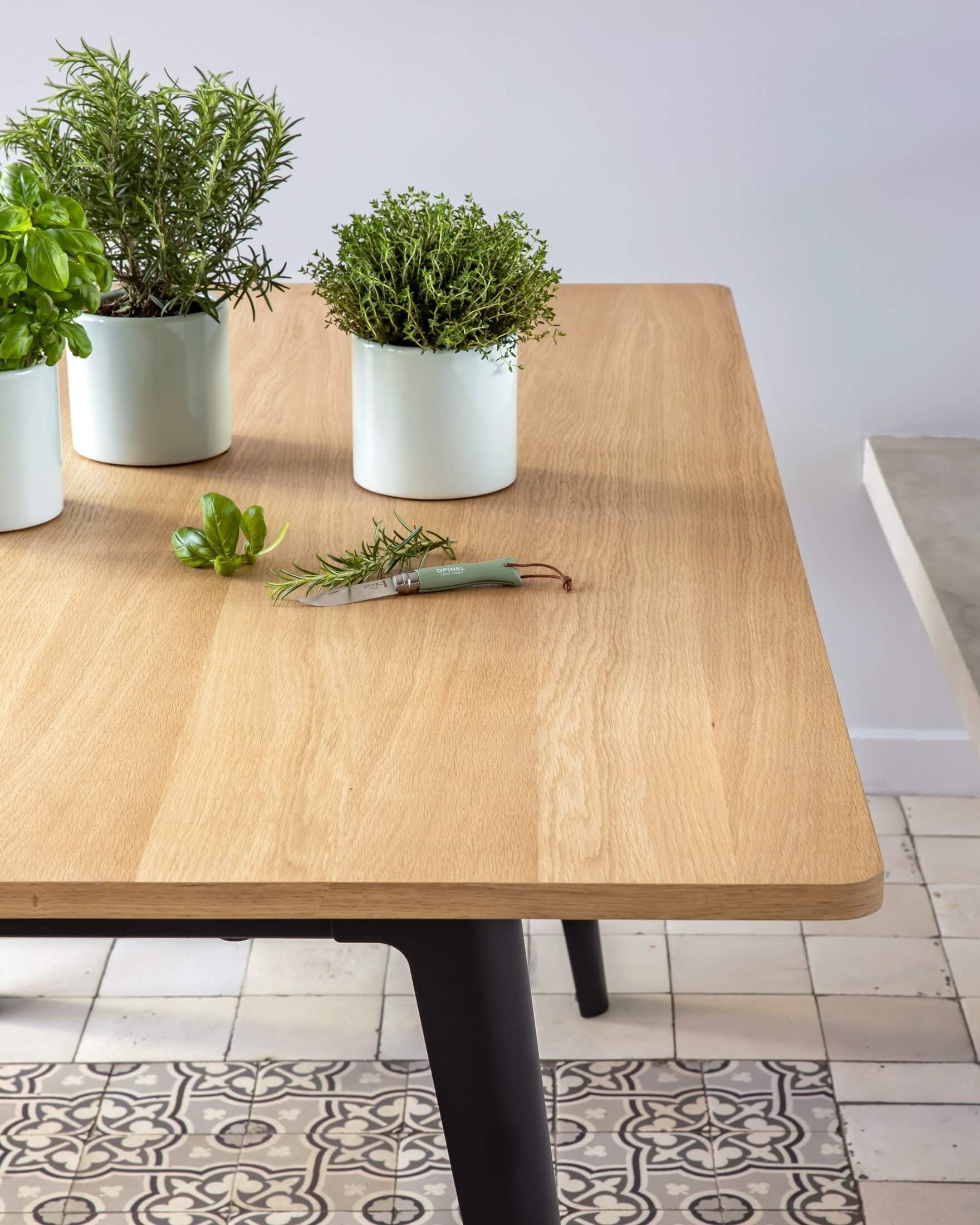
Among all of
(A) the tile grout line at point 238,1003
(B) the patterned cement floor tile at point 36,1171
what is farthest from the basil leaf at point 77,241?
(B) the patterned cement floor tile at point 36,1171

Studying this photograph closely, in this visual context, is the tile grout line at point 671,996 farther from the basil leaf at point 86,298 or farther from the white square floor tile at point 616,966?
the basil leaf at point 86,298

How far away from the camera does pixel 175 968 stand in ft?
6.61

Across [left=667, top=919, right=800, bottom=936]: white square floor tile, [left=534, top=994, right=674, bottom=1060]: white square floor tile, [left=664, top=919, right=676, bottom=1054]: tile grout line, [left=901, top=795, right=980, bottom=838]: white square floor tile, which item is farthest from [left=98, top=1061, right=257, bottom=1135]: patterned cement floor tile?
[left=901, top=795, right=980, bottom=838]: white square floor tile

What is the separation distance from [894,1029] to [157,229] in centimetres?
146

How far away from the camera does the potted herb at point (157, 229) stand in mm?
1120

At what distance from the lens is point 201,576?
104cm

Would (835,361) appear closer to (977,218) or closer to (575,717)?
(977,218)

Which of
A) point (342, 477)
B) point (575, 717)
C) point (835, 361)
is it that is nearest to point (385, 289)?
point (342, 477)

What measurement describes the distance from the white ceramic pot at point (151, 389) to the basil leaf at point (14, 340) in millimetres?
160

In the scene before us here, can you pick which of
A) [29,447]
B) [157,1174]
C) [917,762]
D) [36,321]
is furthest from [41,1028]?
[917,762]

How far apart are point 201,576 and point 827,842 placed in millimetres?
539

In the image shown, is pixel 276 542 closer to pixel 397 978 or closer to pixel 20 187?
pixel 20 187

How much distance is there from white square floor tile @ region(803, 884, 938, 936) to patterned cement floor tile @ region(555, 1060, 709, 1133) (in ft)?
1.27

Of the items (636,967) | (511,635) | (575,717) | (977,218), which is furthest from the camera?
(977,218)
